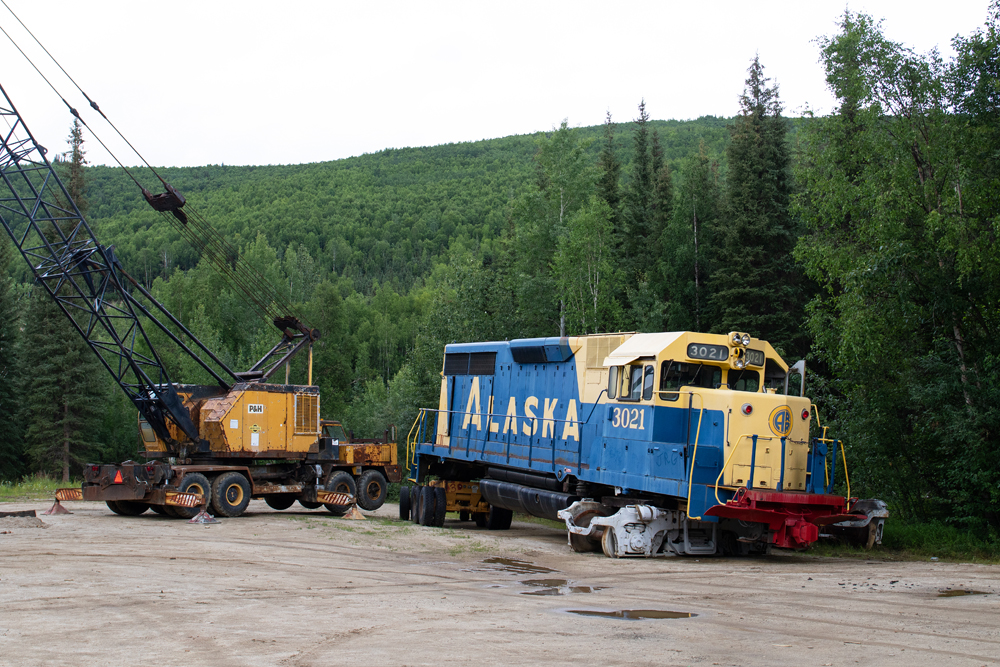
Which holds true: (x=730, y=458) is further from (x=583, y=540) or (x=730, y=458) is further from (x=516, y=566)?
(x=516, y=566)

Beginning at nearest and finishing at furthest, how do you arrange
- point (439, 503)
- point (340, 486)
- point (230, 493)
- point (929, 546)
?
point (929, 546) < point (439, 503) < point (230, 493) < point (340, 486)

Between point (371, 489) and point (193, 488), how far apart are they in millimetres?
5743

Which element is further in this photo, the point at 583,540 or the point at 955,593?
the point at 583,540

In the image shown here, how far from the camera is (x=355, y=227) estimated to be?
5448 inches

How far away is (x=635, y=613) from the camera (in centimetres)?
934

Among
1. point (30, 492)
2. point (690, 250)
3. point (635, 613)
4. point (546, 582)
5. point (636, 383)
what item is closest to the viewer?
point (635, 613)

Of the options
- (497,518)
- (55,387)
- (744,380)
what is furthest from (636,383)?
(55,387)

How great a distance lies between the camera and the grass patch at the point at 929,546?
15.1 m

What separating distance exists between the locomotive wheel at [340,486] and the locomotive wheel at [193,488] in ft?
12.3

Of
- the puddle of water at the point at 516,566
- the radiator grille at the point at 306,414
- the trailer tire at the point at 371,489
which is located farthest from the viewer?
the trailer tire at the point at 371,489

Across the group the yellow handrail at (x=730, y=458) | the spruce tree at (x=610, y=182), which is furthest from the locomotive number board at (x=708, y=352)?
the spruce tree at (x=610, y=182)

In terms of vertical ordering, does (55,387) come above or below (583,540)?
above

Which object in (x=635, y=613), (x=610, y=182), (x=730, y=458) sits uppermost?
(x=610, y=182)

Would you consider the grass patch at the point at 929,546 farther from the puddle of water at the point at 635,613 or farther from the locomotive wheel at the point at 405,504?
the locomotive wheel at the point at 405,504
